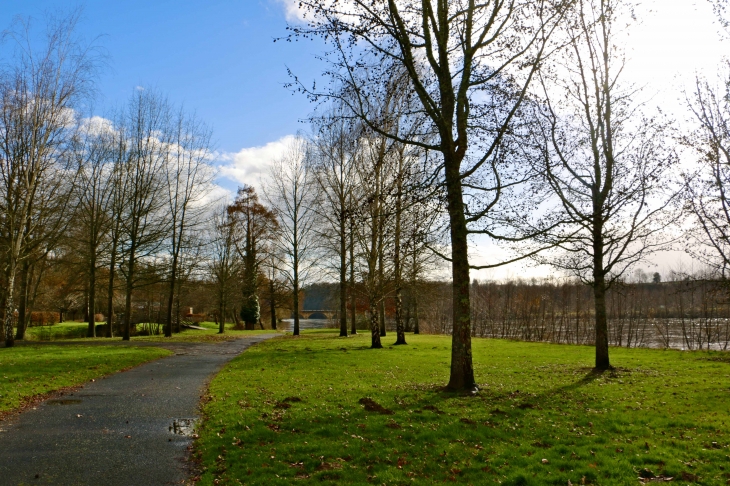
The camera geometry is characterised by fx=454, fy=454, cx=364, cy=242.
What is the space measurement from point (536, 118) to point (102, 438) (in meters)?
14.5

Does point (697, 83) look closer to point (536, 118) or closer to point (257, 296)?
point (536, 118)

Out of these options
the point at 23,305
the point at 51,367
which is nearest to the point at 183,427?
the point at 51,367

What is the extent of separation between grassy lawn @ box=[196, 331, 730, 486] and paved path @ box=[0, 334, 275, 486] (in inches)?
21.1

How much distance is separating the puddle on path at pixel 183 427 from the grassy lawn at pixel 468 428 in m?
0.29

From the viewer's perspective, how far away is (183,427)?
25.2 ft

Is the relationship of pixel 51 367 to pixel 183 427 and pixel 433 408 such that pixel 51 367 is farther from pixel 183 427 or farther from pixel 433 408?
pixel 433 408

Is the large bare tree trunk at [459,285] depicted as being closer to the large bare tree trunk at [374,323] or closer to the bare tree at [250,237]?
the large bare tree trunk at [374,323]

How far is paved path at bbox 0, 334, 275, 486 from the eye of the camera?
548 centimetres

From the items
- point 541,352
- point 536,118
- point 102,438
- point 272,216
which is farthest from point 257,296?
point 102,438

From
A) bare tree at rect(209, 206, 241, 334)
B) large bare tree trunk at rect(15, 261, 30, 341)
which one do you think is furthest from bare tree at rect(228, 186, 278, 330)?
large bare tree trunk at rect(15, 261, 30, 341)

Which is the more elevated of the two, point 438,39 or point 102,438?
point 438,39

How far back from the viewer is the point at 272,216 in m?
44.7

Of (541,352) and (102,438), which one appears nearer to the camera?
(102,438)

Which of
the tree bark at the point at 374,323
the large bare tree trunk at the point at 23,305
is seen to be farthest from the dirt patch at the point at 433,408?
the large bare tree trunk at the point at 23,305
